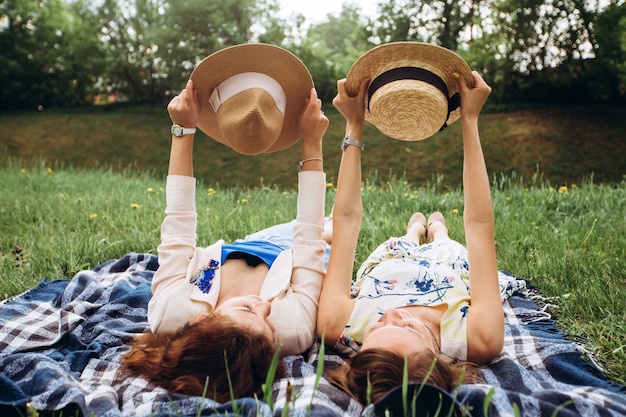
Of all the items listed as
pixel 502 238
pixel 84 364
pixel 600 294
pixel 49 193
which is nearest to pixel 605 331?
pixel 600 294

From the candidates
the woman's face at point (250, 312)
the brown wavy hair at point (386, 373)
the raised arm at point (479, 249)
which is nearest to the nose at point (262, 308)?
the woman's face at point (250, 312)

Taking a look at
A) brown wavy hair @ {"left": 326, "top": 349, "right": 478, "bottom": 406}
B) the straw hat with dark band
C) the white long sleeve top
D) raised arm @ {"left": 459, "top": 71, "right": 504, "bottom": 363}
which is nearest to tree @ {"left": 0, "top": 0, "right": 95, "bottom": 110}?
the white long sleeve top

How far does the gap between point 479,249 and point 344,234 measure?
0.56 m

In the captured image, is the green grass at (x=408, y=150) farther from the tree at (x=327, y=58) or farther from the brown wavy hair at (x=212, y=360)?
the brown wavy hair at (x=212, y=360)

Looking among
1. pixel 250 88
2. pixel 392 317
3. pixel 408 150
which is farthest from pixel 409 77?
pixel 408 150

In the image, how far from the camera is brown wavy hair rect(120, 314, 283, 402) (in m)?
1.63

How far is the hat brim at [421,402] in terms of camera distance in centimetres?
132

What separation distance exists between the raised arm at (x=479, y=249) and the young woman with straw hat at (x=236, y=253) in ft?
2.10

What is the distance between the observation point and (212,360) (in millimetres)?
1664

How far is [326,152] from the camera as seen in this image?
15180mm

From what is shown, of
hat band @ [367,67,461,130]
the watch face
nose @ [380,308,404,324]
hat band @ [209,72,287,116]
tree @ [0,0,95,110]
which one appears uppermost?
tree @ [0,0,95,110]

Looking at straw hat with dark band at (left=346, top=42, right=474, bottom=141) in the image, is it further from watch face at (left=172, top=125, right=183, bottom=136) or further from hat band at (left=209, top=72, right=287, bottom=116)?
watch face at (left=172, top=125, right=183, bottom=136)

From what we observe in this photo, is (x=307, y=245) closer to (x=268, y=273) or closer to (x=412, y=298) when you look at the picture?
(x=268, y=273)

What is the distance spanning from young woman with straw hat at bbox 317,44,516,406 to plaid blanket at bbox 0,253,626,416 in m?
0.12
